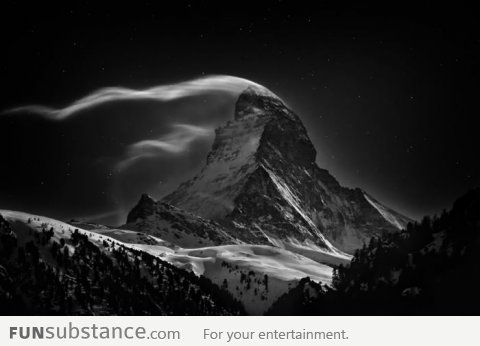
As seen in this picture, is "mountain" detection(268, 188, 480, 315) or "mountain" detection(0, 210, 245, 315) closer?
"mountain" detection(268, 188, 480, 315)

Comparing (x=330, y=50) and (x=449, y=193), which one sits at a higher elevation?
(x=330, y=50)

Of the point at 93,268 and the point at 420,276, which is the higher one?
the point at 93,268

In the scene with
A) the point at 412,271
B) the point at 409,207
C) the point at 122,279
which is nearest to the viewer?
the point at 409,207

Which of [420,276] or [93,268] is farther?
[93,268]

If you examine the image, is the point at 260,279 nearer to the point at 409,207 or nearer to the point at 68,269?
the point at 68,269

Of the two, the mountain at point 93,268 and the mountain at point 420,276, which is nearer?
the mountain at point 420,276
